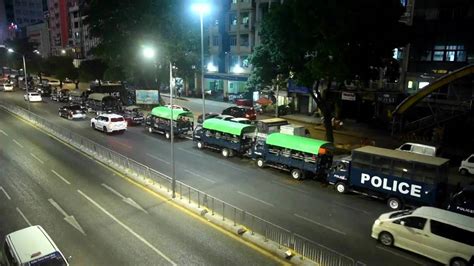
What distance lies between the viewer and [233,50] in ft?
211

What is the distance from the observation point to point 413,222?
15.5 meters

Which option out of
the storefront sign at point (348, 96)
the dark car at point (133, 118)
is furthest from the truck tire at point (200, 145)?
the storefront sign at point (348, 96)

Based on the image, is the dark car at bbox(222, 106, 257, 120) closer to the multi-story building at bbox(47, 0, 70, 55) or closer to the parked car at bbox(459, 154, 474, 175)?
the parked car at bbox(459, 154, 474, 175)

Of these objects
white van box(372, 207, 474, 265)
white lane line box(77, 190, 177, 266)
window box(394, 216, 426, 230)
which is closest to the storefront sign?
white van box(372, 207, 474, 265)

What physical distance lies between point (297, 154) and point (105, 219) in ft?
42.6

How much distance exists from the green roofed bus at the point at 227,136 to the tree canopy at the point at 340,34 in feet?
22.7

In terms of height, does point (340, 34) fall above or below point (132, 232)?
A: above

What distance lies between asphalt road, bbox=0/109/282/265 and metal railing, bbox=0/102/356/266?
0.98 meters

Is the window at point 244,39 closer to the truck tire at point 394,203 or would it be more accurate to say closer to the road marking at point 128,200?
the road marking at point 128,200

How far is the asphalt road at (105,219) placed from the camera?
1510cm

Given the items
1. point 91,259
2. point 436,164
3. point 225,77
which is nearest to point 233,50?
point 225,77

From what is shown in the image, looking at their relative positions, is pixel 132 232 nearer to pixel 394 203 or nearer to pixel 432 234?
pixel 432 234

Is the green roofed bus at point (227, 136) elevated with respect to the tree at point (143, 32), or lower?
lower

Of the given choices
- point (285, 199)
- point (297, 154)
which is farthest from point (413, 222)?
point (297, 154)
